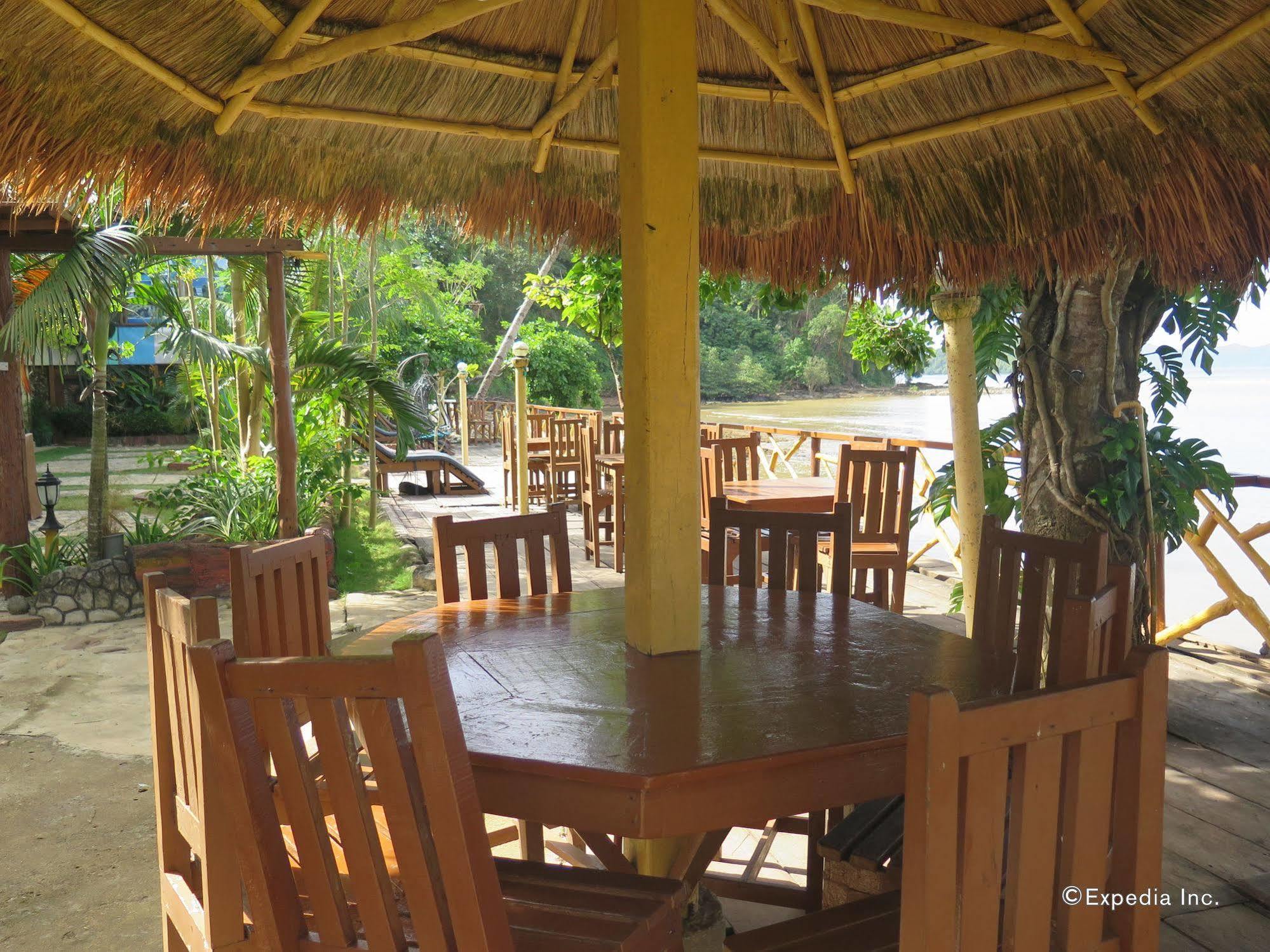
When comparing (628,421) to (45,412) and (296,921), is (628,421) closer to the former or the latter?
(296,921)

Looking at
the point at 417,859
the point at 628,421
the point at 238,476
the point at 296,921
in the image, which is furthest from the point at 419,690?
the point at 238,476

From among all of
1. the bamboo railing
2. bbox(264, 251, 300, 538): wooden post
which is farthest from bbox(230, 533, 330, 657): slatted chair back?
bbox(264, 251, 300, 538): wooden post

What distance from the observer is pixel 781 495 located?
5.39 m

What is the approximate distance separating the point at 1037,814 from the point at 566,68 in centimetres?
227

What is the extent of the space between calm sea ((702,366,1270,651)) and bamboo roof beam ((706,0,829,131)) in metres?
2.33

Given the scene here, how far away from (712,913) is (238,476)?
5.84m

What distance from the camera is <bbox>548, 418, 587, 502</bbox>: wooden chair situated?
8.77 meters

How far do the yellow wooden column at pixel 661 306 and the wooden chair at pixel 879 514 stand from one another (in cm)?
278

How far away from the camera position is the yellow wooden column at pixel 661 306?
1.93 meters

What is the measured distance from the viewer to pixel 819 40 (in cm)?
272

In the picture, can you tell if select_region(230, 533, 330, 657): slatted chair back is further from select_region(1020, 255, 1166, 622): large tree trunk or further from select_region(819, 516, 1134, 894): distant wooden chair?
select_region(1020, 255, 1166, 622): large tree trunk

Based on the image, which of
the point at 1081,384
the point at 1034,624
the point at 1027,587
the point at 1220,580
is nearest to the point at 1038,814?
the point at 1034,624

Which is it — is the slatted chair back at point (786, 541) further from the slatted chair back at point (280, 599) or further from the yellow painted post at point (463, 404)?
the yellow painted post at point (463, 404)

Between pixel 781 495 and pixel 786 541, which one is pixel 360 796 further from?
pixel 781 495
